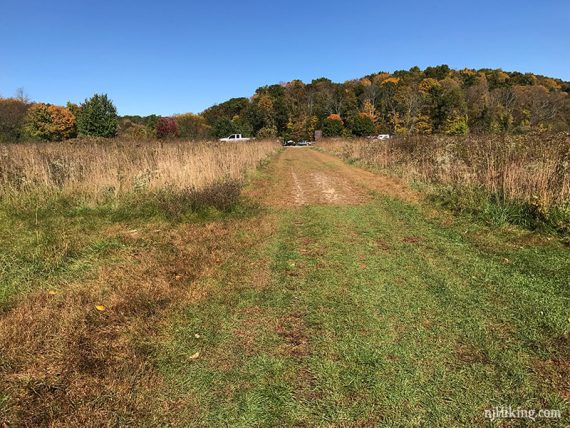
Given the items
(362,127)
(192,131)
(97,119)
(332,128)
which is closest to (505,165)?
(192,131)

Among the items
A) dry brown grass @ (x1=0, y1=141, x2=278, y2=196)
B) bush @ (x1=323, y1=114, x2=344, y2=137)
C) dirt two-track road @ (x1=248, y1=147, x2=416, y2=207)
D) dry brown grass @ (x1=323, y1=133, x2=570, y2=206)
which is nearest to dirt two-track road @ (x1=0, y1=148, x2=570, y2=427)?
dry brown grass @ (x1=323, y1=133, x2=570, y2=206)

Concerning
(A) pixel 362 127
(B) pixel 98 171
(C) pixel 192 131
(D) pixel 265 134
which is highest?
(A) pixel 362 127

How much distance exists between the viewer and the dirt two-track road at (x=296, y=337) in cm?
247

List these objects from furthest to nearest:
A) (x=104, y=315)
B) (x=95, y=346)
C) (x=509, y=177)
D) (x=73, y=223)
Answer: (x=509, y=177) → (x=73, y=223) → (x=104, y=315) → (x=95, y=346)

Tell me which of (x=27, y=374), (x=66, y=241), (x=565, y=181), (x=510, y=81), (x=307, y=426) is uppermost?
(x=510, y=81)

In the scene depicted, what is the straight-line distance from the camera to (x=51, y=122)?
6950cm

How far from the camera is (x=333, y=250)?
18.8 ft

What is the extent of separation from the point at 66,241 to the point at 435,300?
204 inches

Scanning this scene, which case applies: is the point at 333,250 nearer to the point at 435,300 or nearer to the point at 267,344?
the point at 435,300

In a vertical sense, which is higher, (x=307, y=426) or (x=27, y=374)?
(x=27, y=374)

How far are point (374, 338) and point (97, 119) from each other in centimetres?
5860

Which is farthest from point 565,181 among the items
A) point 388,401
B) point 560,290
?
point 388,401

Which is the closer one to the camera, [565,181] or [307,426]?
[307,426]
